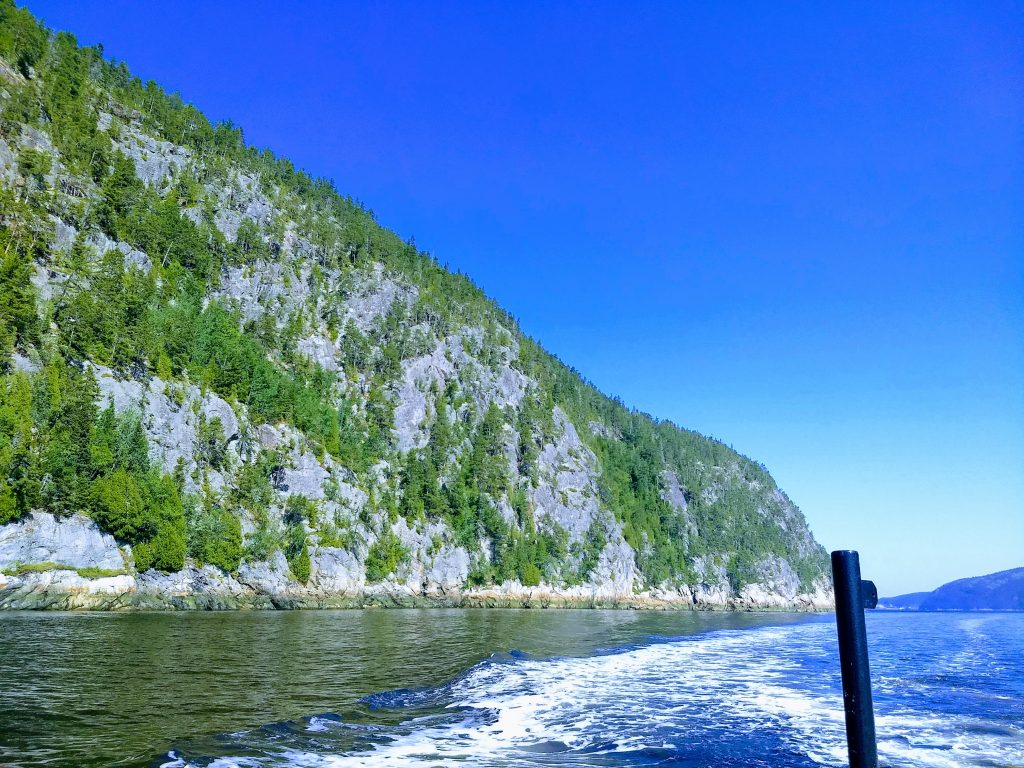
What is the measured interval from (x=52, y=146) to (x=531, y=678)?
109131 mm

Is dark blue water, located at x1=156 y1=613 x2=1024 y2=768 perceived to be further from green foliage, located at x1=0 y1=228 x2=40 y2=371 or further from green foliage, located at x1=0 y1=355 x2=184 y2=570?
green foliage, located at x1=0 y1=228 x2=40 y2=371

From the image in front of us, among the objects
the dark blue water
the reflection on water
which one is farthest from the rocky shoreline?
the dark blue water

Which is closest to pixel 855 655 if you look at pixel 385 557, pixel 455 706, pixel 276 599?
pixel 455 706

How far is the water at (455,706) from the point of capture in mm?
12094

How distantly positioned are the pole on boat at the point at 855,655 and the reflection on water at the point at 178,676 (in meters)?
11.4

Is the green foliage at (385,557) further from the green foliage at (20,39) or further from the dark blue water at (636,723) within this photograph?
the green foliage at (20,39)

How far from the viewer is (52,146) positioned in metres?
90.4

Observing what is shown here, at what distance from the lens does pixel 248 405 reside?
309 ft

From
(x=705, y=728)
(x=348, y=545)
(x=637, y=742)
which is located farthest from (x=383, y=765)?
(x=348, y=545)

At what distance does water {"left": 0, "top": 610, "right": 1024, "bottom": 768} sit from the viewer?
1209cm

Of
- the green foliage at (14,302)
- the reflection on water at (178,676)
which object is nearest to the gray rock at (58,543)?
the reflection on water at (178,676)

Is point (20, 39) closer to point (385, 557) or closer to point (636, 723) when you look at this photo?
point (385, 557)

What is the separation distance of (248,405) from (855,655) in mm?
99321

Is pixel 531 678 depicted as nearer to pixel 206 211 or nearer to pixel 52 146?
pixel 52 146
